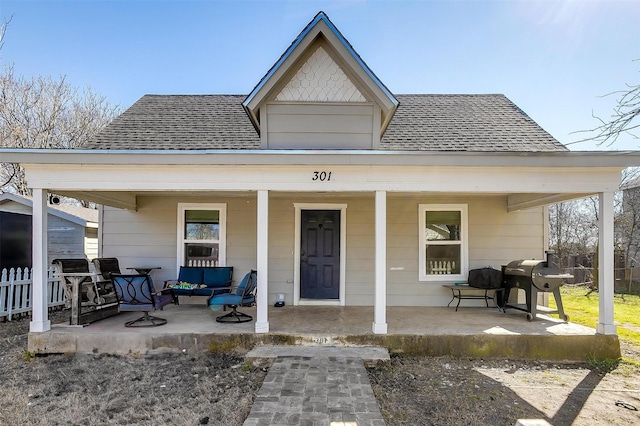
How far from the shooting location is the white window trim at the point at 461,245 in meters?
7.51

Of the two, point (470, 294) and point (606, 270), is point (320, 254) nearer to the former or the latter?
point (470, 294)

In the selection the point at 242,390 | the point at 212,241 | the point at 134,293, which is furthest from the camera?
the point at 212,241

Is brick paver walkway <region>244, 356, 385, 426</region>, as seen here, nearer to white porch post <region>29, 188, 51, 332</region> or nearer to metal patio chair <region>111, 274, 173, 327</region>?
metal patio chair <region>111, 274, 173, 327</region>

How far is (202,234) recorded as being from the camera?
304 inches

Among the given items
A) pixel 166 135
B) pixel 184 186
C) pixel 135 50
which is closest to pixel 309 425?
pixel 184 186

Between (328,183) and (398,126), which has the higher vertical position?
(398,126)

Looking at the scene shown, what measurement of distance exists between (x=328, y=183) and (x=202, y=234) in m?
3.76

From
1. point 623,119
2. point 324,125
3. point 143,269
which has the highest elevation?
point 324,125

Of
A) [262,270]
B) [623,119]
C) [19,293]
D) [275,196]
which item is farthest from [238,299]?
[623,119]

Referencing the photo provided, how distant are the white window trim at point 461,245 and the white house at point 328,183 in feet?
0.09

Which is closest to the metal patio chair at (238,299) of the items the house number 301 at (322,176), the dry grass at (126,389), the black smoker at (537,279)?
the dry grass at (126,389)

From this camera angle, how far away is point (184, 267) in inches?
291

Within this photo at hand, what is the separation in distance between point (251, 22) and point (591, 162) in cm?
787

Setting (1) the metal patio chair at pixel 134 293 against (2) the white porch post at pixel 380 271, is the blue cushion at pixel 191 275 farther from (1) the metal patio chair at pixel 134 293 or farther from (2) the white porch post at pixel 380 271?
(2) the white porch post at pixel 380 271
